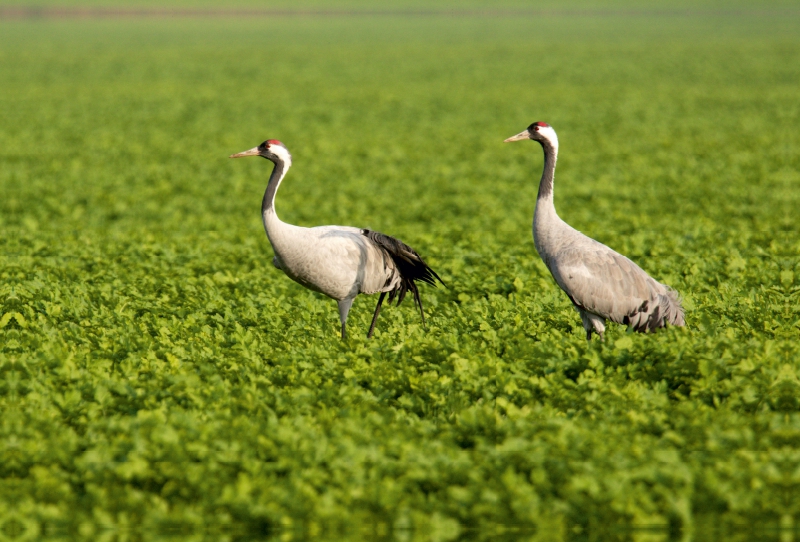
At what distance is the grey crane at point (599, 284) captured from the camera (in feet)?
27.8

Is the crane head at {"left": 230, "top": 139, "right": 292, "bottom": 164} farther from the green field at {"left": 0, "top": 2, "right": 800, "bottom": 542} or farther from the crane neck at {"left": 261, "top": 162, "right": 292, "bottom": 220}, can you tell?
the green field at {"left": 0, "top": 2, "right": 800, "bottom": 542}

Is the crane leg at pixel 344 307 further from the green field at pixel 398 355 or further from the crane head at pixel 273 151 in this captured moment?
the crane head at pixel 273 151

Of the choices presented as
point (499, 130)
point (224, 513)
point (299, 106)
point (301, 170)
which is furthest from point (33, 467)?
point (299, 106)

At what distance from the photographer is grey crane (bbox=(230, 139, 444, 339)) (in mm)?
8695

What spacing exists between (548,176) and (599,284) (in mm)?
1370

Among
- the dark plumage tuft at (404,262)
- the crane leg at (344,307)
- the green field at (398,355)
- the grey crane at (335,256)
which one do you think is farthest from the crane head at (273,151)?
the green field at (398,355)

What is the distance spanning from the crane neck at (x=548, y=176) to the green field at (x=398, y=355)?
127cm

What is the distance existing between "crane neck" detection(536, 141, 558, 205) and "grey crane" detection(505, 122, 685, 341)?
10 centimetres

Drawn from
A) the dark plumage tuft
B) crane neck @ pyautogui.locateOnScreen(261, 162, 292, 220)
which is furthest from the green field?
crane neck @ pyautogui.locateOnScreen(261, 162, 292, 220)

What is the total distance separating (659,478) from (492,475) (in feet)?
3.55

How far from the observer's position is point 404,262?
31.4ft

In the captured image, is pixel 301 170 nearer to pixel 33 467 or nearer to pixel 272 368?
pixel 272 368

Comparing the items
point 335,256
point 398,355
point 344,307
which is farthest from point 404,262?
point 398,355

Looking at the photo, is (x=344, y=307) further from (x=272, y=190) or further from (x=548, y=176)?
(x=548, y=176)
